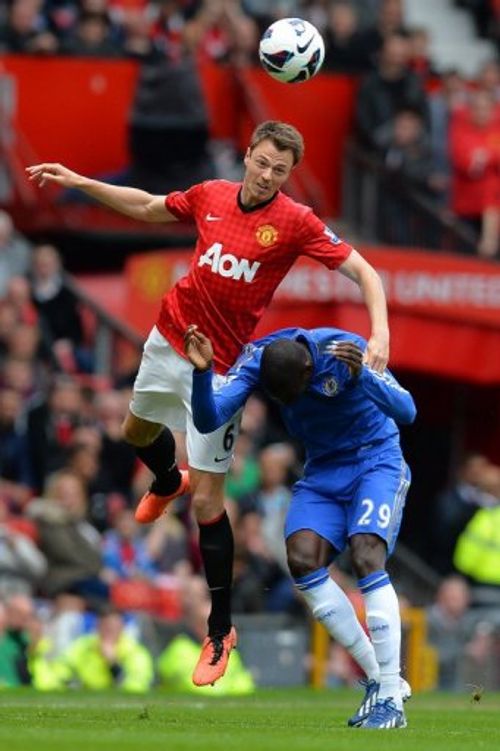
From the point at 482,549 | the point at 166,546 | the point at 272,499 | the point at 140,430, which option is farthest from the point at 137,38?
the point at 140,430

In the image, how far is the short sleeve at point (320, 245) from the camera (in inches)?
522

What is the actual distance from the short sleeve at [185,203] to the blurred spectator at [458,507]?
8.66m

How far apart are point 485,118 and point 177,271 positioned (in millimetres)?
3836

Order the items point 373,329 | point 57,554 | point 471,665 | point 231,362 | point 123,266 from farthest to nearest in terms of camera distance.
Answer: point 123,266, point 471,665, point 57,554, point 231,362, point 373,329

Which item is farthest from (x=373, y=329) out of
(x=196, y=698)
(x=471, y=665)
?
(x=471, y=665)

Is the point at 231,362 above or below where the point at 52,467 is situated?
above

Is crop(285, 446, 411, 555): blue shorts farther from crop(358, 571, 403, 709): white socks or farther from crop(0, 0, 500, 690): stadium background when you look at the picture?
crop(0, 0, 500, 690): stadium background

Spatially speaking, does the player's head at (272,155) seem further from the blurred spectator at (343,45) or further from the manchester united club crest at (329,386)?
the blurred spectator at (343,45)

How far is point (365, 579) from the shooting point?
12.6m

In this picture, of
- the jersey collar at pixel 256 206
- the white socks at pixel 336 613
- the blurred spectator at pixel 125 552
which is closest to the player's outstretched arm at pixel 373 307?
the jersey collar at pixel 256 206

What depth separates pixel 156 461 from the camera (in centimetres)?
1428

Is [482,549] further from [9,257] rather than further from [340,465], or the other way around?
[340,465]

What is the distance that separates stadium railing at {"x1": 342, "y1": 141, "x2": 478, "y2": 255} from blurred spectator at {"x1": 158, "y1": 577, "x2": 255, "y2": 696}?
20.9 ft

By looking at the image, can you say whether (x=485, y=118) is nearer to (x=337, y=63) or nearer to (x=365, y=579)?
(x=337, y=63)
